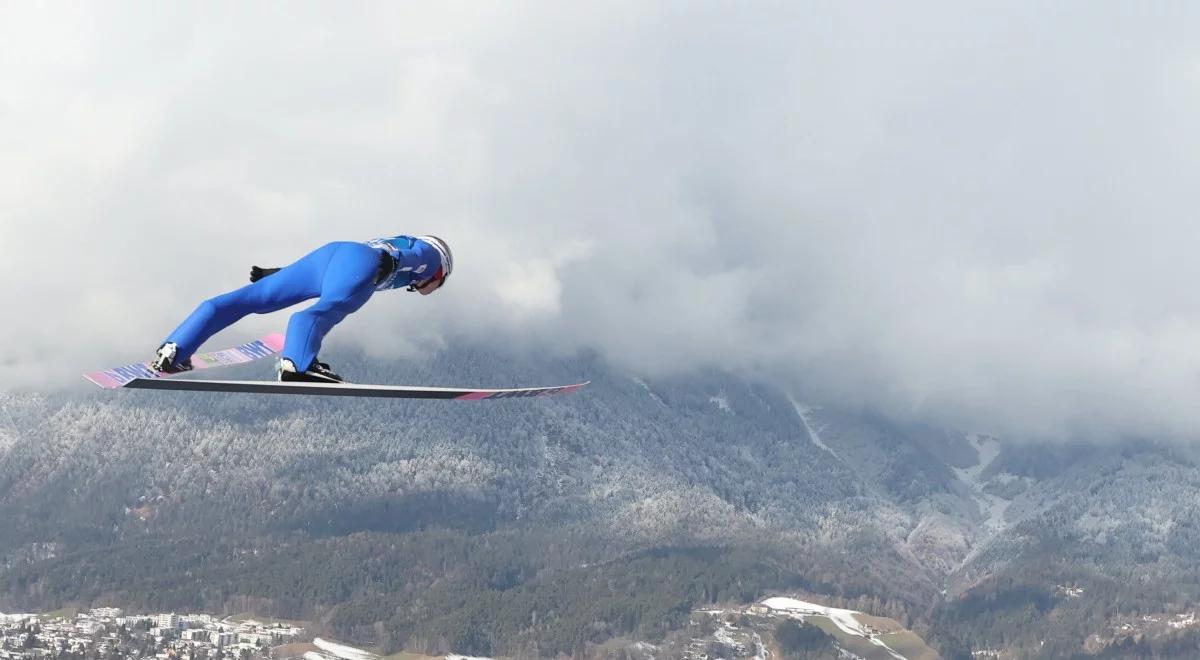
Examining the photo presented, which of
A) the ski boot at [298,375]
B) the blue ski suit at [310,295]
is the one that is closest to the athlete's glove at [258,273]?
the blue ski suit at [310,295]

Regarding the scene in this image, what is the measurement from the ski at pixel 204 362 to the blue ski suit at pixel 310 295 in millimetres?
1370

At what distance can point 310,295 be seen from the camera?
38.6 meters

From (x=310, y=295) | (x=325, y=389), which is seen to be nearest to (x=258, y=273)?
(x=310, y=295)

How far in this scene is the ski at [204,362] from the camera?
124 feet

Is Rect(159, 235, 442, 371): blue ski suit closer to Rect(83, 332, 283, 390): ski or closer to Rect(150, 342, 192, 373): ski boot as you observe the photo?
Rect(150, 342, 192, 373): ski boot

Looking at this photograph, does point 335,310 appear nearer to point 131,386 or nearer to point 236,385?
point 236,385

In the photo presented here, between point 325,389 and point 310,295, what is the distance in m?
4.07

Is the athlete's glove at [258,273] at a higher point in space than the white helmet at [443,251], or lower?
lower

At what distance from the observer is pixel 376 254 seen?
38500 mm

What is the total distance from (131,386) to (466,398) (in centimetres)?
882

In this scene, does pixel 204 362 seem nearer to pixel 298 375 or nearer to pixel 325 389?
pixel 298 375

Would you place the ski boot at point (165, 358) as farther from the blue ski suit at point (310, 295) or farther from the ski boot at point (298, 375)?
the ski boot at point (298, 375)

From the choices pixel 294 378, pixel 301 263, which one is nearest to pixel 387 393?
pixel 294 378

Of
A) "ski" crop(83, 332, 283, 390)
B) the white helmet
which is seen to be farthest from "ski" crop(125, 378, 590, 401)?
the white helmet
